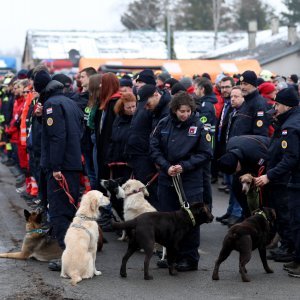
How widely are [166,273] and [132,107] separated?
2.52m

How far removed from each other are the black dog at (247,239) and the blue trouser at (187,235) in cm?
48

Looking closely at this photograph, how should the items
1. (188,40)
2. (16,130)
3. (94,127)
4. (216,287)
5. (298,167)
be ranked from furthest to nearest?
(188,40) → (16,130) → (94,127) → (298,167) → (216,287)

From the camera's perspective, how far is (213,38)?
Result: 7131 cm

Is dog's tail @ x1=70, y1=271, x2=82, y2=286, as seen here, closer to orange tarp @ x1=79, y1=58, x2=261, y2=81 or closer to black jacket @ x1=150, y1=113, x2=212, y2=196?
black jacket @ x1=150, y1=113, x2=212, y2=196

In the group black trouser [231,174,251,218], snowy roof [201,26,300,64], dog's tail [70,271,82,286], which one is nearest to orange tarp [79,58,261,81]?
black trouser [231,174,251,218]

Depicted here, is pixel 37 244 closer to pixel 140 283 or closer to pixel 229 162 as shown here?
pixel 140 283

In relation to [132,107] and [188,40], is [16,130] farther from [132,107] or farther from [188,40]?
[188,40]

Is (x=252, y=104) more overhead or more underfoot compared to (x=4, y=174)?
more overhead

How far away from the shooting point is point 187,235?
27.5ft

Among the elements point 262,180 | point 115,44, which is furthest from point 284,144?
point 115,44

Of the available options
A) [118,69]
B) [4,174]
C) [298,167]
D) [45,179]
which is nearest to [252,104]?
[298,167]

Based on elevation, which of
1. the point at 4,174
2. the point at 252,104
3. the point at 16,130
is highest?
the point at 252,104

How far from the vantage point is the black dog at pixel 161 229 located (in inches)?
314

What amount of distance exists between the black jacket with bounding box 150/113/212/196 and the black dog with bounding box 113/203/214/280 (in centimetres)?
36
